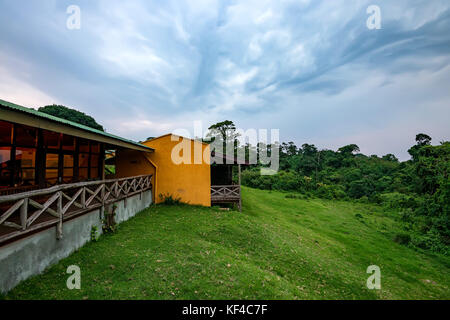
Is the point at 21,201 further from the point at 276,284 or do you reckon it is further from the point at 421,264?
the point at 421,264

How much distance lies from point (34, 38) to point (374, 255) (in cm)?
2484

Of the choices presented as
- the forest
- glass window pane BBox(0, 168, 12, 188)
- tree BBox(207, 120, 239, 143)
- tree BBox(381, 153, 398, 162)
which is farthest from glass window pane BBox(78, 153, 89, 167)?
tree BBox(381, 153, 398, 162)

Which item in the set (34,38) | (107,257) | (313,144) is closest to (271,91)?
(34,38)

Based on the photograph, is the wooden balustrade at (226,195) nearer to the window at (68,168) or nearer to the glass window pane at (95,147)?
the glass window pane at (95,147)

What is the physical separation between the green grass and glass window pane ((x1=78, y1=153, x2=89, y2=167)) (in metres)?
3.77

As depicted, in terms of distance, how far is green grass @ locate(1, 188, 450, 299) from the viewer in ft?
13.4

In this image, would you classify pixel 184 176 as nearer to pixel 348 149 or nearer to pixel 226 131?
pixel 226 131

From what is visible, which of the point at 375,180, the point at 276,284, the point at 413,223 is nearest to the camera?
the point at 276,284

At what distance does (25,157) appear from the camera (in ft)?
20.1

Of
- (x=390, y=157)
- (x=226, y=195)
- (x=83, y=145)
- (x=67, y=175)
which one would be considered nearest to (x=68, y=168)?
(x=67, y=175)

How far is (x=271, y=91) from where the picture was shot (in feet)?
81.6

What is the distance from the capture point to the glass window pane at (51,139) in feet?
22.4

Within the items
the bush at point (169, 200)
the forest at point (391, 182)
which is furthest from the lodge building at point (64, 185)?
the forest at point (391, 182)

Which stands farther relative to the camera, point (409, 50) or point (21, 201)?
point (409, 50)
